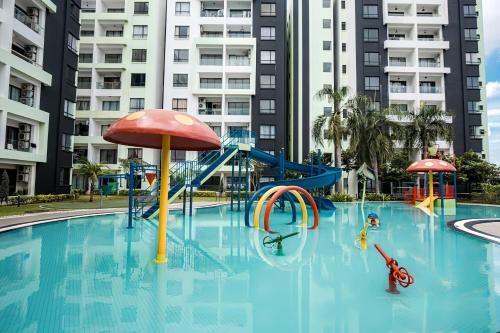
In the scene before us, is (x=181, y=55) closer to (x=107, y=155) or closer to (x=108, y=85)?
(x=108, y=85)

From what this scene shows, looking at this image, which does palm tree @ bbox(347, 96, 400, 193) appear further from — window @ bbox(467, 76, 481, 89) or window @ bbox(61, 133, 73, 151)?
window @ bbox(61, 133, 73, 151)

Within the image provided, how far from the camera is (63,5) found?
26625mm

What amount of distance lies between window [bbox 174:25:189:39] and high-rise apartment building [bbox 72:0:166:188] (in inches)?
95.1

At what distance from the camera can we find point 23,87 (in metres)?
23.6

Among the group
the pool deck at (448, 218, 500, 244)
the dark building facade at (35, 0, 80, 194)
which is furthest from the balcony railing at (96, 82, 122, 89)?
the pool deck at (448, 218, 500, 244)

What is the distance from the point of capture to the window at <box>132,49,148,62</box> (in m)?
38.1

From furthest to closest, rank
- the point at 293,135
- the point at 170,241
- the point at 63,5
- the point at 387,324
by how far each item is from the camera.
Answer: the point at 293,135 < the point at 63,5 < the point at 170,241 < the point at 387,324

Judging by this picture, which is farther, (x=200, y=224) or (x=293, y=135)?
(x=293, y=135)

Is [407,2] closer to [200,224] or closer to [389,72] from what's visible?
[389,72]

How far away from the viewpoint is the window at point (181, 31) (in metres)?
38.8

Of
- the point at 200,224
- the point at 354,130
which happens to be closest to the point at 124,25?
the point at 354,130

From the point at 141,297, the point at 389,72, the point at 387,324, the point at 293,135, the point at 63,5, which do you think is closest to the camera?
the point at 387,324

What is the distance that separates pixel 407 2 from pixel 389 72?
9.37m

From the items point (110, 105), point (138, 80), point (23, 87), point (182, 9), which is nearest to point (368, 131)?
point (138, 80)
